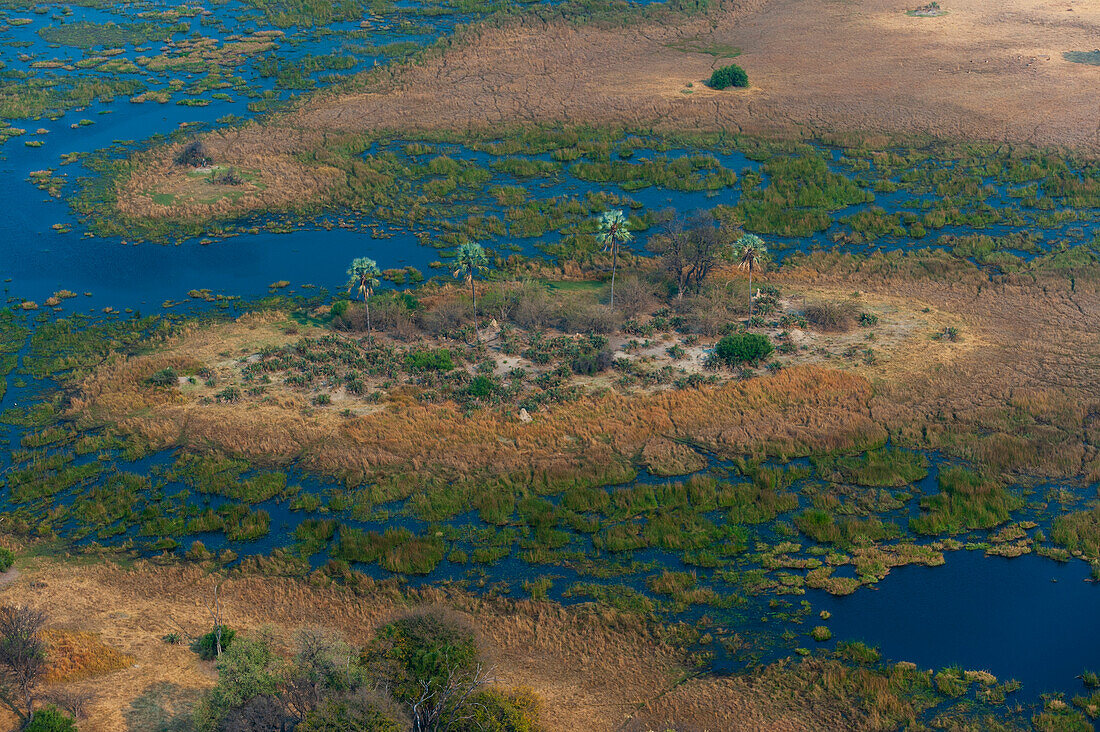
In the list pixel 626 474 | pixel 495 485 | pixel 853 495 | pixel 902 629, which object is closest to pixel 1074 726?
pixel 902 629

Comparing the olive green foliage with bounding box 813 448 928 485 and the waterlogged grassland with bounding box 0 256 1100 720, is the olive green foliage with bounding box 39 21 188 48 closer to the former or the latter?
the waterlogged grassland with bounding box 0 256 1100 720

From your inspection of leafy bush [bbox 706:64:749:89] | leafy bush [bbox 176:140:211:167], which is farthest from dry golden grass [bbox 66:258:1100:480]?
leafy bush [bbox 706:64:749:89]

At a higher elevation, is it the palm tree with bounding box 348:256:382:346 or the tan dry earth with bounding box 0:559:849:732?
the palm tree with bounding box 348:256:382:346

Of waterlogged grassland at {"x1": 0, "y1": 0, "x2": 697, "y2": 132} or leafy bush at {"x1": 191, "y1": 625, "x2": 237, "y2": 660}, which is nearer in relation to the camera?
leafy bush at {"x1": 191, "y1": 625, "x2": 237, "y2": 660}

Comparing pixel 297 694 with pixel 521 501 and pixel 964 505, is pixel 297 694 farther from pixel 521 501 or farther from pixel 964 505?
pixel 964 505

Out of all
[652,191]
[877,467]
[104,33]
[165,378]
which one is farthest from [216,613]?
[104,33]

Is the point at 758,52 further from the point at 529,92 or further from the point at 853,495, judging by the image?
the point at 853,495

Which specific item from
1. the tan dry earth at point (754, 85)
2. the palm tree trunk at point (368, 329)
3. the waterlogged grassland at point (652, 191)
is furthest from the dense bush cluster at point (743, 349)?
the tan dry earth at point (754, 85)
